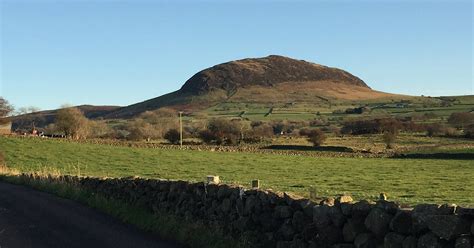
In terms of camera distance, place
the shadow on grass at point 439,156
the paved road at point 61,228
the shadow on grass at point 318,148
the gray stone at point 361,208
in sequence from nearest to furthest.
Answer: the gray stone at point 361,208
the paved road at point 61,228
the shadow on grass at point 439,156
the shadow on grass at point 318,148

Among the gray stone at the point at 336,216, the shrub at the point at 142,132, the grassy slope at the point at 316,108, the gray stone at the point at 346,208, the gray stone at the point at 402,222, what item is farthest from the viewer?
the grassy slope at the point at 316,108

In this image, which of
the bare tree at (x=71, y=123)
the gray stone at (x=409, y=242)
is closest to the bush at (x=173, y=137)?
the bare tree at (x=71, y=123)

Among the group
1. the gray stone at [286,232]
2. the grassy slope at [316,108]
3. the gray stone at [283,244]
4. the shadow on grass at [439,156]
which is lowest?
the shadow on grass at [439,156]

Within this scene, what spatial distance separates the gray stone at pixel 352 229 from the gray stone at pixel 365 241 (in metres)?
0.08

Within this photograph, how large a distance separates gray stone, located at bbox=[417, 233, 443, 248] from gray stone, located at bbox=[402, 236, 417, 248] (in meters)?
0.11

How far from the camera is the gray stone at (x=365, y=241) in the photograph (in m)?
7.51

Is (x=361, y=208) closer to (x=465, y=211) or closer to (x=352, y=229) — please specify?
(x=352, y=229)

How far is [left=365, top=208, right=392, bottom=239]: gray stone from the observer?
24.1 ft

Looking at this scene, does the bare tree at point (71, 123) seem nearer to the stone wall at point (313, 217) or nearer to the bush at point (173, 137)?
the bush at point (173, 137)

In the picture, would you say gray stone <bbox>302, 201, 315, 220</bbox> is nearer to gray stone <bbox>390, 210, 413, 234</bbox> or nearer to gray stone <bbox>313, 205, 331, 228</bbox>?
gray stone <bbox>313, 205, 331, 228</bbox>

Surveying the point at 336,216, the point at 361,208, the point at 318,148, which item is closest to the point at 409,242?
the point at 361,208

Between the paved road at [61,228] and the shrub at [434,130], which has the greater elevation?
the shrub at [434,130]

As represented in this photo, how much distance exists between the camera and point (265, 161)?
52.6 meters

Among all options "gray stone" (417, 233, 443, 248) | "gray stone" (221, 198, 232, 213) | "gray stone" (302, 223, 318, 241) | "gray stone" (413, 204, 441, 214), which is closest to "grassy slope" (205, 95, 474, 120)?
"gray stone" (221, 198, 232, 213)
